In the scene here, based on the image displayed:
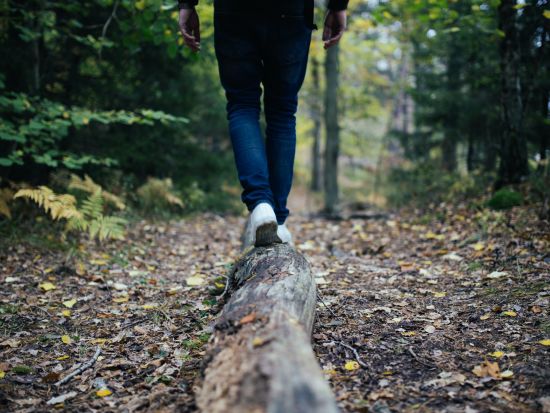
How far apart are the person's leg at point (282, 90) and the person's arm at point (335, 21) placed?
0.24 meters

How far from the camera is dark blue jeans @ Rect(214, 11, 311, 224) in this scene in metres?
2.45

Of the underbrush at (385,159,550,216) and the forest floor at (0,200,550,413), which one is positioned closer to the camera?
the forest floor at (0,200,550,413)

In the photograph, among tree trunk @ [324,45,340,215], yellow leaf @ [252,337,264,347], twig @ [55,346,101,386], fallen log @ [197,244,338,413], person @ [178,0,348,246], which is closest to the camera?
fallen log @ [197,244,338,413]

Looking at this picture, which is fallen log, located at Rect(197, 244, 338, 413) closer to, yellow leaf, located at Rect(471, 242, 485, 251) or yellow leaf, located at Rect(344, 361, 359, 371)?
yellow leaf, located at Rect(344, 361, 359, 371)

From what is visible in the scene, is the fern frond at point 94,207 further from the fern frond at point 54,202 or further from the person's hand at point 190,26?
the person's hand at point 190,26

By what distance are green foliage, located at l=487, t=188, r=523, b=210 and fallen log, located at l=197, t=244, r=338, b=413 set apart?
338 centimetres

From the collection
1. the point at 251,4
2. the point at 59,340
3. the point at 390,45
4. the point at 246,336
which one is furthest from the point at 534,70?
the point at 390,45

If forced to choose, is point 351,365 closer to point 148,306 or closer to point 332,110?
point 148,306

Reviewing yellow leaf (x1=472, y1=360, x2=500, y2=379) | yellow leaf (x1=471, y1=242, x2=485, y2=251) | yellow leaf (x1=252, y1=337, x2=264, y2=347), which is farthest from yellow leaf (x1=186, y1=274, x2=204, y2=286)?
yellow leaf (x1=471, y1=242, x2=485, y2=251)

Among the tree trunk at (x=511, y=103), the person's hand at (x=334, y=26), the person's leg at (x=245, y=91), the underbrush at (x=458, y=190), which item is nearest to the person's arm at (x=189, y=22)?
the person's leg at (x=245, y=91)

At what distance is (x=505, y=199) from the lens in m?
4.75

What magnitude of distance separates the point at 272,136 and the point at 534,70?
397 centimetres

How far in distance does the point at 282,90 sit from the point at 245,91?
243mm

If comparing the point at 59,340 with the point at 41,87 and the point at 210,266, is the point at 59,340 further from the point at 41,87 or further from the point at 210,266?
the point at 41,87
